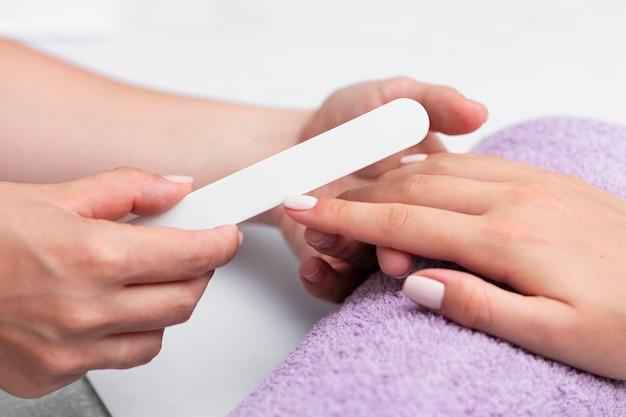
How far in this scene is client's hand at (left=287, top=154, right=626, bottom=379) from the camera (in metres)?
0.53

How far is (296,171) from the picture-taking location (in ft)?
1.92

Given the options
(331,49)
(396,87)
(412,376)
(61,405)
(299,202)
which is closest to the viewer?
(412,376)

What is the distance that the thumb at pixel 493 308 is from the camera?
53 cm

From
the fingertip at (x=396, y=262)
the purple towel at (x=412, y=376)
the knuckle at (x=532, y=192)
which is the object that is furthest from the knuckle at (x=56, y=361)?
the knuckle at (x=532, y=192)

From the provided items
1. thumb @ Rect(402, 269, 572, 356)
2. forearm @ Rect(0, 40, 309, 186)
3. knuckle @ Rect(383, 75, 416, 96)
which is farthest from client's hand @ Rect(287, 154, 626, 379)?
forearm @ Rect(0, 40, 309, 186)

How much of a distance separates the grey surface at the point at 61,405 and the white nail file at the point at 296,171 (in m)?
0.21

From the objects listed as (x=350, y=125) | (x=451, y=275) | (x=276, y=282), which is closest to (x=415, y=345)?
(x=451, y=275)

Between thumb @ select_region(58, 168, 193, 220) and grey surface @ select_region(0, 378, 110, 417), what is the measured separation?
213mm

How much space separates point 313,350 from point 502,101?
0.71m

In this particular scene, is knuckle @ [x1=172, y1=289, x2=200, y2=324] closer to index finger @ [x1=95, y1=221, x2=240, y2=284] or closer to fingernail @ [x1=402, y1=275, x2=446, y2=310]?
index finger @ [x1=95, y1=221, x2=240, y2=284]

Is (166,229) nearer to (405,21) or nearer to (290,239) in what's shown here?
(290,239)

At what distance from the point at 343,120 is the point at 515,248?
0.37 meters

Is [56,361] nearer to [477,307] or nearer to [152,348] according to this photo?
[152,348]

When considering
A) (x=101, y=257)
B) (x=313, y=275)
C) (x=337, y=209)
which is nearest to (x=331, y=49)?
(x=313, y=275)
